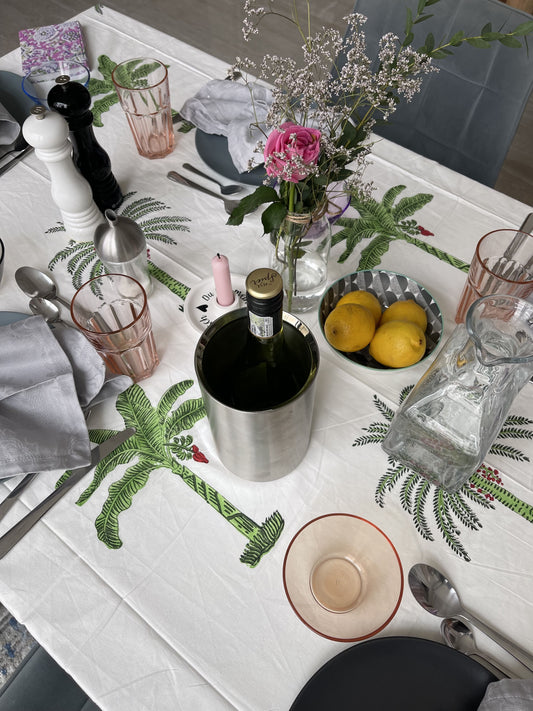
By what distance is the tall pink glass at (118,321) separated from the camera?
2.35 ft

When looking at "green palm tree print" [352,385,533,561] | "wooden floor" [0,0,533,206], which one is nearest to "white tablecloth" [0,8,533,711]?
"green palm tree print" [352,385,533,561]

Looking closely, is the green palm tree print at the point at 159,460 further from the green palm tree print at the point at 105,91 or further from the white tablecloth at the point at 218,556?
the green palm tree print at the point at 105,91

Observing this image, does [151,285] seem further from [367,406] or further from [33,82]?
[33,82]

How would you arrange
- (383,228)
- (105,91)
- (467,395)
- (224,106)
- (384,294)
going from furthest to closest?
(105,91) → (224,106) → (383,228) → (384,294) → (467,395)

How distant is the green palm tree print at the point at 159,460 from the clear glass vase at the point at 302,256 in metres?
0.20

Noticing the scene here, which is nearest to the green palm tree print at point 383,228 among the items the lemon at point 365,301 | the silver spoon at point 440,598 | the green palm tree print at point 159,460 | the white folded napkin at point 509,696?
the lemon at point 365,301

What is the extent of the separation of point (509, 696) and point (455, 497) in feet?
0.74

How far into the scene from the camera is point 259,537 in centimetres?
66

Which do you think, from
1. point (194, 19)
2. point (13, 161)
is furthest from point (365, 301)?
point (194, 19)

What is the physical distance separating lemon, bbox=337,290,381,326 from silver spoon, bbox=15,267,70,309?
0.43m

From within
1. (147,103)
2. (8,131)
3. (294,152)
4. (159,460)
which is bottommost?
(159,460)

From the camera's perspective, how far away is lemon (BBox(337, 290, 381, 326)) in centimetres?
76

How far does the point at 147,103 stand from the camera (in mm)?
1011

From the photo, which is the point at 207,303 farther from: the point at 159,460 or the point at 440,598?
the point at 440,598
